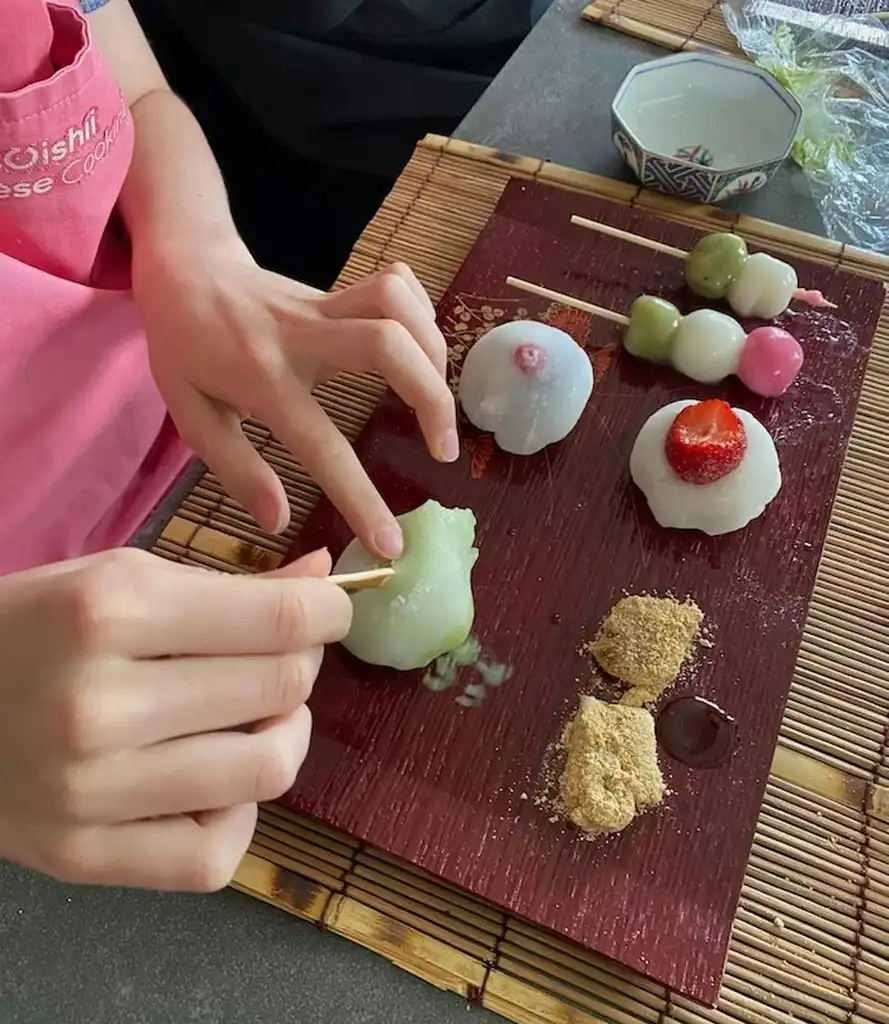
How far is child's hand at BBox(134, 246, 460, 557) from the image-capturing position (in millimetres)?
781

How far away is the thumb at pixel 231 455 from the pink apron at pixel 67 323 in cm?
13

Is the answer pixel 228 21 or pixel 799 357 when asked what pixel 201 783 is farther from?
pixel 228 21

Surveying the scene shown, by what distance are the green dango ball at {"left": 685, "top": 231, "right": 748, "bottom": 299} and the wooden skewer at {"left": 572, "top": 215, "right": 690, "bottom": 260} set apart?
40 mm

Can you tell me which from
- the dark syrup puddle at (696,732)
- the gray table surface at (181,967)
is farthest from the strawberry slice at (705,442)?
the gray table surface at (181,967)

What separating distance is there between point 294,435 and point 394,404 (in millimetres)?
272

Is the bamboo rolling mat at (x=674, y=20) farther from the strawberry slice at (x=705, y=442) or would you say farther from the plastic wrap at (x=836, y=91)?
the strawberry slice at (x=705, y=442)

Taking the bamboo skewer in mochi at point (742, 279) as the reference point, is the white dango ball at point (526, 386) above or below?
below

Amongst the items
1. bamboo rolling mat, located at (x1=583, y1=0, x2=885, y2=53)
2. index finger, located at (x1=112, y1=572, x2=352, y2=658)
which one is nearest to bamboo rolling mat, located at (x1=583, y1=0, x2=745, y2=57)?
bamboo rolling mat, located at (x1=583, y1=0, x2=885, y2=53)

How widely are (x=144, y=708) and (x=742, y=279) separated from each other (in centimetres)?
85

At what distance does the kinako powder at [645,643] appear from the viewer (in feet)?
→ 2.88

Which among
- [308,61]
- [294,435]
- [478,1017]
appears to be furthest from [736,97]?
[478,1017]

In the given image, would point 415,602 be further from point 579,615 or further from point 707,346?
point 707,346

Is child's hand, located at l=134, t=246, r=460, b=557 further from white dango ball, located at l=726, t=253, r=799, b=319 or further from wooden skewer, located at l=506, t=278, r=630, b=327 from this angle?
white dango ball, located at l=726, t=253, r=799, b=319

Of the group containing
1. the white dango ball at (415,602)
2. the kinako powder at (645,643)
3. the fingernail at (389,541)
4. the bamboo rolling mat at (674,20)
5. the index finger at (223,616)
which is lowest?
the kinako powder at (645,643)
